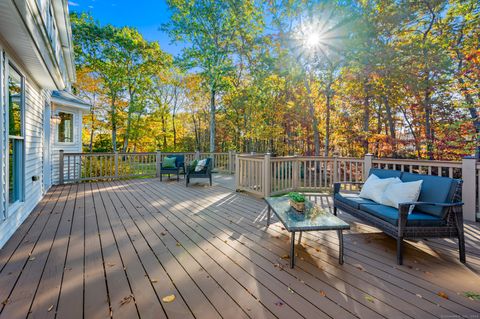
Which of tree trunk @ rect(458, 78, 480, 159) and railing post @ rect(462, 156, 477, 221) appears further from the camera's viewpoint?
tree trunk @ rect(458, 78, 480, 159)

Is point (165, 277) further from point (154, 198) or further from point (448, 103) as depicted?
point (448, 103)

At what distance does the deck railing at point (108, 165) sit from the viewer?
23.5 ft

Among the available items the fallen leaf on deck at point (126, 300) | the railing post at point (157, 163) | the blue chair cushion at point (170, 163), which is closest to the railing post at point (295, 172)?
the blue chair cushion at point (170, 163)

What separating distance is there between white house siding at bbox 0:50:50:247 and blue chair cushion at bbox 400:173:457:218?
5071 millimetres


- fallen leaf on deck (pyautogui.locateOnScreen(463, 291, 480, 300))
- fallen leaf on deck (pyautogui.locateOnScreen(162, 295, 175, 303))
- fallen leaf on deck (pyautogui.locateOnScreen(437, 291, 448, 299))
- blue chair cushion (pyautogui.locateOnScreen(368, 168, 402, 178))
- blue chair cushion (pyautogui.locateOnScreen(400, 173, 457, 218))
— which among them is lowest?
fallen leaf on deck (pyautogui.locateOnScreen(463, 291, 480, 300))

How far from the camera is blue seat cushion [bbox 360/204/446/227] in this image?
2.37m

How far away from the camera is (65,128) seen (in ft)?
26.8

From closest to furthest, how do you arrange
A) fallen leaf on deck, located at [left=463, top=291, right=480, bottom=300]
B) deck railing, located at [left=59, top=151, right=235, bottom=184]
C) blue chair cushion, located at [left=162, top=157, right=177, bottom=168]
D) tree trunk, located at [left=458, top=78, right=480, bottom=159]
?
fallen leaf on deck, located at [left=463, top=291, right=480, bottom=300]
tree trunk, located at [left=458, top=78, right=480, bottom=159]
deck railing, located at [left=59, top=151, right=235, bottom=184]
blue chair cushion, located at [left=162, top=157, right=177, bottom=168]

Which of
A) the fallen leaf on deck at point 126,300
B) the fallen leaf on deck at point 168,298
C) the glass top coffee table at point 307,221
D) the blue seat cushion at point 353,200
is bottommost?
the fallen leaf on deck at point 168,298

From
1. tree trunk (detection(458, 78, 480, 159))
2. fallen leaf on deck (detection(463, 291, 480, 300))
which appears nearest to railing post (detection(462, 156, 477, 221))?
fallen leaf on deck (detection(463, 291, 480, 300))

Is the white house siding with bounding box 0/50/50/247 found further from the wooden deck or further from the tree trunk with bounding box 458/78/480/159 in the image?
the tree trunk with bounding box 458/78/480/159

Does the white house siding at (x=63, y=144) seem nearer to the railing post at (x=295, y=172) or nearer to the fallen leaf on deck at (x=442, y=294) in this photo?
the railing post at (x=295, y=172)

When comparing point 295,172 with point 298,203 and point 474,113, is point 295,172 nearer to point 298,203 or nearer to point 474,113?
point 298,203

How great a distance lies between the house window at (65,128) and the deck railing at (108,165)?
2.41ft
